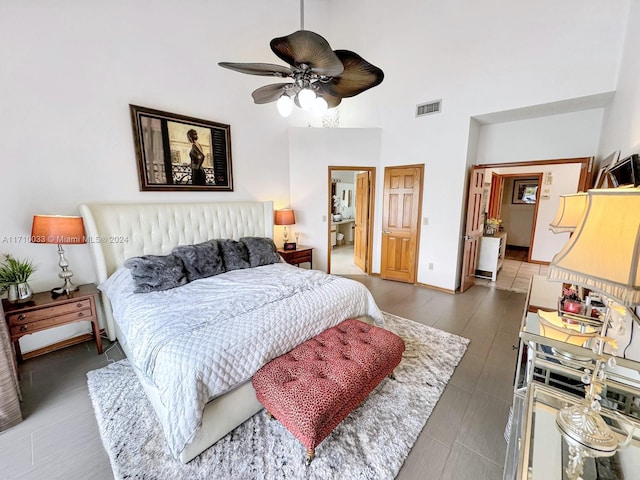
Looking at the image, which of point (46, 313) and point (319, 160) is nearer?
point (46, 313)

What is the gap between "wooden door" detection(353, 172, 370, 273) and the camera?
5.28 m

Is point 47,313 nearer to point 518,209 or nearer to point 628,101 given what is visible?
point 628,101

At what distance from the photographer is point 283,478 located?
1.48m

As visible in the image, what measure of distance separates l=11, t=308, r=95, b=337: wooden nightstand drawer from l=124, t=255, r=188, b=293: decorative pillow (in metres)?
0.55

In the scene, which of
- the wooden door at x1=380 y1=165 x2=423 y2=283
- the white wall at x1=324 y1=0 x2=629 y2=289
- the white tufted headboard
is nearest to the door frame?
the wooden door at x1=380 y1=165 x2=423 y2=283

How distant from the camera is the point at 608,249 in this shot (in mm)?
810

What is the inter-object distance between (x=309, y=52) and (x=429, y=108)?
3.19 meters

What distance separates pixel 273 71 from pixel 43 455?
118 inches

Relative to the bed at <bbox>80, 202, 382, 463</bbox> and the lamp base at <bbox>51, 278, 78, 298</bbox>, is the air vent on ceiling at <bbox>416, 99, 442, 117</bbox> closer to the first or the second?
the bed at <bbox>80, 202, 382, 463</bbox>

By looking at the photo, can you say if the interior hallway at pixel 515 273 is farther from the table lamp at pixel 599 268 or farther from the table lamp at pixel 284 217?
the table lamp at pixel 599 268

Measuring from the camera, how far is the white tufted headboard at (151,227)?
274cm

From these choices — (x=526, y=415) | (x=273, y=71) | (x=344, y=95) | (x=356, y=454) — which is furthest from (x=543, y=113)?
(x=356, y=454)

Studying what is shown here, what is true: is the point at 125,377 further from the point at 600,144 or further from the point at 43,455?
the point at 600,144

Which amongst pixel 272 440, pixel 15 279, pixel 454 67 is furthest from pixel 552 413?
pixel 454 67
